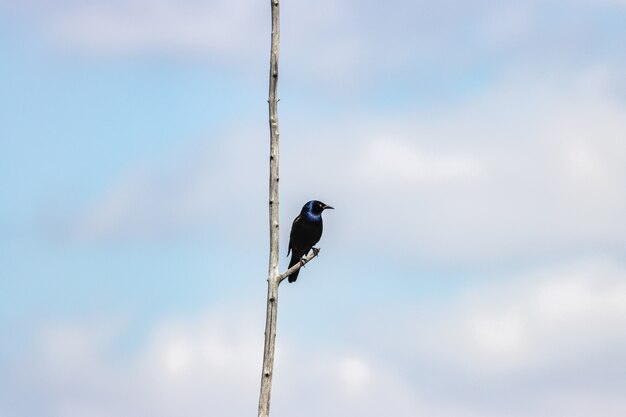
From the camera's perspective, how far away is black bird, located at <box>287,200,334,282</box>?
23.2 m

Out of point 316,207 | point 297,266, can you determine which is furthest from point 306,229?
point 297,266

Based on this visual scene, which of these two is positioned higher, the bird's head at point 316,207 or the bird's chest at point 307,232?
the bird's head at point 316,207

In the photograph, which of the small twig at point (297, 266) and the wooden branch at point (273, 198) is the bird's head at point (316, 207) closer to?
the small twig at point (297, 266)

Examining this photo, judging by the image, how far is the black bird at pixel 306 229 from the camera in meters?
23.2

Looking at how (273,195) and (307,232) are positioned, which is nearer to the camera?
(273,195)

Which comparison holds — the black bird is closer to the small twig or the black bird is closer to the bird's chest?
the bird's chest

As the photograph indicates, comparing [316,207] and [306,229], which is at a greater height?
[316,207]

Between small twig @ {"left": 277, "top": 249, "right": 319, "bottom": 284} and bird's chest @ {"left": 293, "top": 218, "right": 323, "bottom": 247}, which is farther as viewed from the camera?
bird's chest @ {"left": 293, "top": 218, "right": 323, "bottom": 247}

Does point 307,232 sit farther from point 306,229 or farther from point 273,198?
point 273,198

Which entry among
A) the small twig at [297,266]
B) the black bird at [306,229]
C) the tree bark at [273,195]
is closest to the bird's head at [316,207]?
the black bird at [306,229]

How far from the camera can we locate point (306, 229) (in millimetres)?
23234

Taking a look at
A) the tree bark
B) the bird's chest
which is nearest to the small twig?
the tree bark

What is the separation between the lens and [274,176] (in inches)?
688

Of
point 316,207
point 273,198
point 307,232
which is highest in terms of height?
point 273,198
